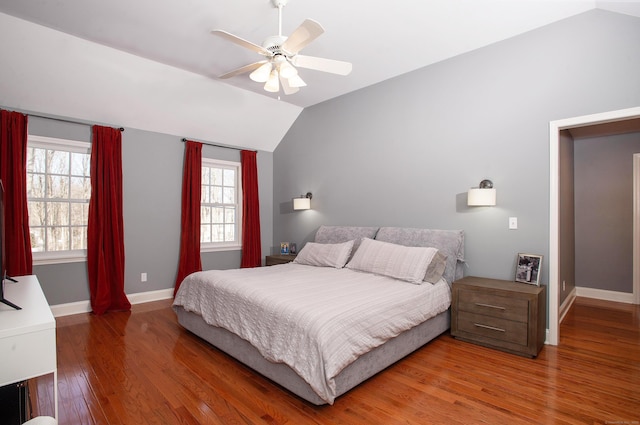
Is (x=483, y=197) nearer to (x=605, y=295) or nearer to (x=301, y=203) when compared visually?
(x=301, y=203)

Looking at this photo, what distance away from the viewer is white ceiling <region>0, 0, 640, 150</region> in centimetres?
268

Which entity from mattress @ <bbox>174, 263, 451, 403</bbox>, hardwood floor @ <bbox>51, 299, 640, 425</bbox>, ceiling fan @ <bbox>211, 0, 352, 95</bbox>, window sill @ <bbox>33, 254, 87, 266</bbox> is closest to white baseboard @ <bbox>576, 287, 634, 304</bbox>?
hardwood floor @ <bbox>51, 299, 640, 425</bbox>

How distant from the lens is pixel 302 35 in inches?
88.3

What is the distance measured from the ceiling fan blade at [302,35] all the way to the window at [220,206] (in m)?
3.11

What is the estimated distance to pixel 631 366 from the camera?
8.43 ft

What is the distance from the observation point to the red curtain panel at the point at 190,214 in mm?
4738

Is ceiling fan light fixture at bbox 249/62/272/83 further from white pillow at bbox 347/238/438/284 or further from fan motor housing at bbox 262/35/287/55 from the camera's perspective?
white pillow at bbox 347/238/438/284

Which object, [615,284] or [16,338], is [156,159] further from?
[615,284]

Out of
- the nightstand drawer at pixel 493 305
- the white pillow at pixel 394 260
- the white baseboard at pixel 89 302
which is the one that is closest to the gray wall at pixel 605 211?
the nightstand drawer at pixel 493 305

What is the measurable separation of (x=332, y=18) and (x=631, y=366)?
3720mm

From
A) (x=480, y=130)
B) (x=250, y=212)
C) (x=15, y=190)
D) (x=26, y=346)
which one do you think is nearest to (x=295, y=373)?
(x=26, y=346)

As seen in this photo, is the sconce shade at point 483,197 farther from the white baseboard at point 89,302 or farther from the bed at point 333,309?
the white baseboard at point 89,302

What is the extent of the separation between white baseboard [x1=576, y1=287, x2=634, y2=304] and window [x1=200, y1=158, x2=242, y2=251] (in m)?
5.24

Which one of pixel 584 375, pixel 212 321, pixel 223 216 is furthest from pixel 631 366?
pixel 223 216
